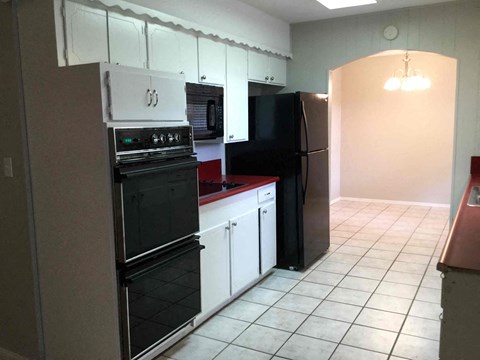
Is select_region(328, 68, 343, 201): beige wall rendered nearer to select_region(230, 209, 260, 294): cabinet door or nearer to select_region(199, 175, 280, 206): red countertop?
select_region(199, 175, 280, 206): red countertop

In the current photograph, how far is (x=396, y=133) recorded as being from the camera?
6945 millimetres

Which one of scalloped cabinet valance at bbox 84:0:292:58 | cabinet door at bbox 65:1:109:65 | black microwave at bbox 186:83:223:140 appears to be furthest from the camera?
black microwave at bbox 186:83:223:140

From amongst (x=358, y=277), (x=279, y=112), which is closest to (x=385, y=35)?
(x=279, y=112)

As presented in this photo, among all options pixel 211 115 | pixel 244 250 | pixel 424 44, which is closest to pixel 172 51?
pixel 211 115

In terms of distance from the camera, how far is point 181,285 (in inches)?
103

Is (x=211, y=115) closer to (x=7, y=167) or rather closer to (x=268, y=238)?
(x=268, y=238)

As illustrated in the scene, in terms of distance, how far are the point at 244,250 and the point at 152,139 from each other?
4.68 feet

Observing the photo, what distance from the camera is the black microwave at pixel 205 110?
321 centimetres

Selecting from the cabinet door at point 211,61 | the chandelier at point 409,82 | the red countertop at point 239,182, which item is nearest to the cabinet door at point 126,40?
the cabinet door at point 211,61

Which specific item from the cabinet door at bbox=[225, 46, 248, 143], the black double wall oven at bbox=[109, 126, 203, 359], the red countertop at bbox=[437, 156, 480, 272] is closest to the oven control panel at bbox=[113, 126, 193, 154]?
the black double wall oven at bbox=[109, 126, 203, 359]

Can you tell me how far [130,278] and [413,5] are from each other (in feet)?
11.8

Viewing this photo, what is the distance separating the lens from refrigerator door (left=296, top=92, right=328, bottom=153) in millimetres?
3885

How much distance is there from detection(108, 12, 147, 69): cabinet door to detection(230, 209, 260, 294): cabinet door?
1312 mm

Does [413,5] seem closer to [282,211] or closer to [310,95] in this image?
[310,95]
